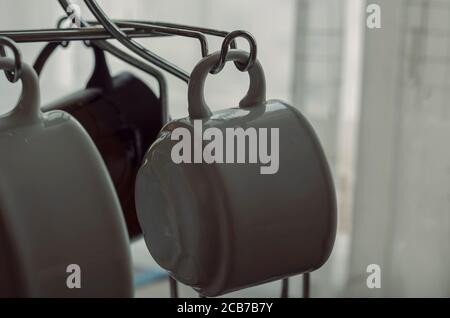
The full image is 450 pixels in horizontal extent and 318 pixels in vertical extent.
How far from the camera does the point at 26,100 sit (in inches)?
14.3

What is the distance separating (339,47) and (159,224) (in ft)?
4.12

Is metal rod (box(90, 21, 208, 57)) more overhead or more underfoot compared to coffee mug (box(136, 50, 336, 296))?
more overhead

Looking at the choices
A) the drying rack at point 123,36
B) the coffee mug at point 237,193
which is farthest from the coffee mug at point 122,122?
the coffee mug at point 237,193

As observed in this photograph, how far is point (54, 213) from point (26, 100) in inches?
2.0

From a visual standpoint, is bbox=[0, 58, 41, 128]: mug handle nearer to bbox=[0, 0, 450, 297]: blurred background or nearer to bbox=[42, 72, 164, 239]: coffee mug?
bbox=[42, 72, 164, 239]: coffee mug

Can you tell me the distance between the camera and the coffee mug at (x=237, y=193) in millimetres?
374

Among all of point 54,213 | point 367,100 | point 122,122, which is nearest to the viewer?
point 54,213

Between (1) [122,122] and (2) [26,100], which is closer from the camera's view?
(2) [26,100]

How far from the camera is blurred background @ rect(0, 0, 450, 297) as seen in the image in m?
1.55

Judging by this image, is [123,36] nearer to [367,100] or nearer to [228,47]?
[228,47]

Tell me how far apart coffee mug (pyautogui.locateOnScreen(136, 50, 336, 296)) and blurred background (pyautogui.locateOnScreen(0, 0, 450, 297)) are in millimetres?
1182

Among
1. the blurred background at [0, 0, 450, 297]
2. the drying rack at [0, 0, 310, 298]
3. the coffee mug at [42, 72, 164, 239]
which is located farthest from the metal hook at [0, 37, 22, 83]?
the blurred background at [0, 0, 450, 297]

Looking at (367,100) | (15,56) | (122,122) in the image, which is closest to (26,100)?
(15,56)
